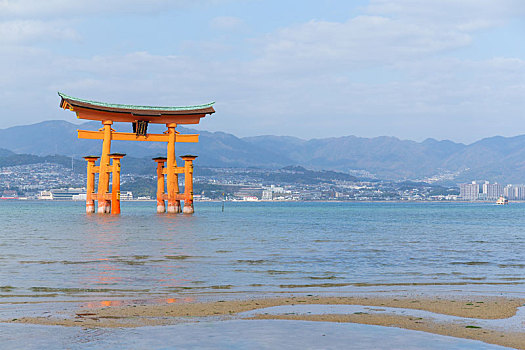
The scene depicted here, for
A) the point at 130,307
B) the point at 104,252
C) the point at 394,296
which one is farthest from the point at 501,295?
the point at 104,252

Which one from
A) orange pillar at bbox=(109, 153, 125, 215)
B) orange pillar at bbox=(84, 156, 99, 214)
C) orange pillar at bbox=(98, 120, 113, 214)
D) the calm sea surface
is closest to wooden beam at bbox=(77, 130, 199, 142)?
orange pillar at bbox=(98, 120, 113, 214)

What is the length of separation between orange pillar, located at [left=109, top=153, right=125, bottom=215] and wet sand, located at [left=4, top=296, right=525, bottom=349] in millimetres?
55292

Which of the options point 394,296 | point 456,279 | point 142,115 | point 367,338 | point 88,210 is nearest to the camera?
point 367,338

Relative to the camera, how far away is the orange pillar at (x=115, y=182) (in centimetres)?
6906

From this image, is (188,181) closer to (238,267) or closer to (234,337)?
(238,267)

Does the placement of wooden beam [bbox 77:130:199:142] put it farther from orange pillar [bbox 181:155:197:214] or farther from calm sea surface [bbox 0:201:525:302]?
calm sea surface [bbox 0:201:525:302]

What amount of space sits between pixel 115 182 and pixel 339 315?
6145 centimetres

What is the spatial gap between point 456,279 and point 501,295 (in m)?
3.50

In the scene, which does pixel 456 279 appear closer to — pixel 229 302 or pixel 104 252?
Answer: pixel 229 302

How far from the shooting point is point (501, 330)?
35.4 ft

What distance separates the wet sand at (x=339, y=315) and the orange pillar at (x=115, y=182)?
55292 millimetres

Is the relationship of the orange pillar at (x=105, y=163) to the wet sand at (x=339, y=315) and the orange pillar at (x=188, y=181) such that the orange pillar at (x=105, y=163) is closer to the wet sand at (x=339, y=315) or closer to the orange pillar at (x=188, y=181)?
the orange pillar at (x=188, y=181)

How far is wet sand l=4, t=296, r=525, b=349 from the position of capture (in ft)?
35.3

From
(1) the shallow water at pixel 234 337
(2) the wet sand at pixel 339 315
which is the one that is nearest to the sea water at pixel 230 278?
(1) the shallow water at pixel 234 337
